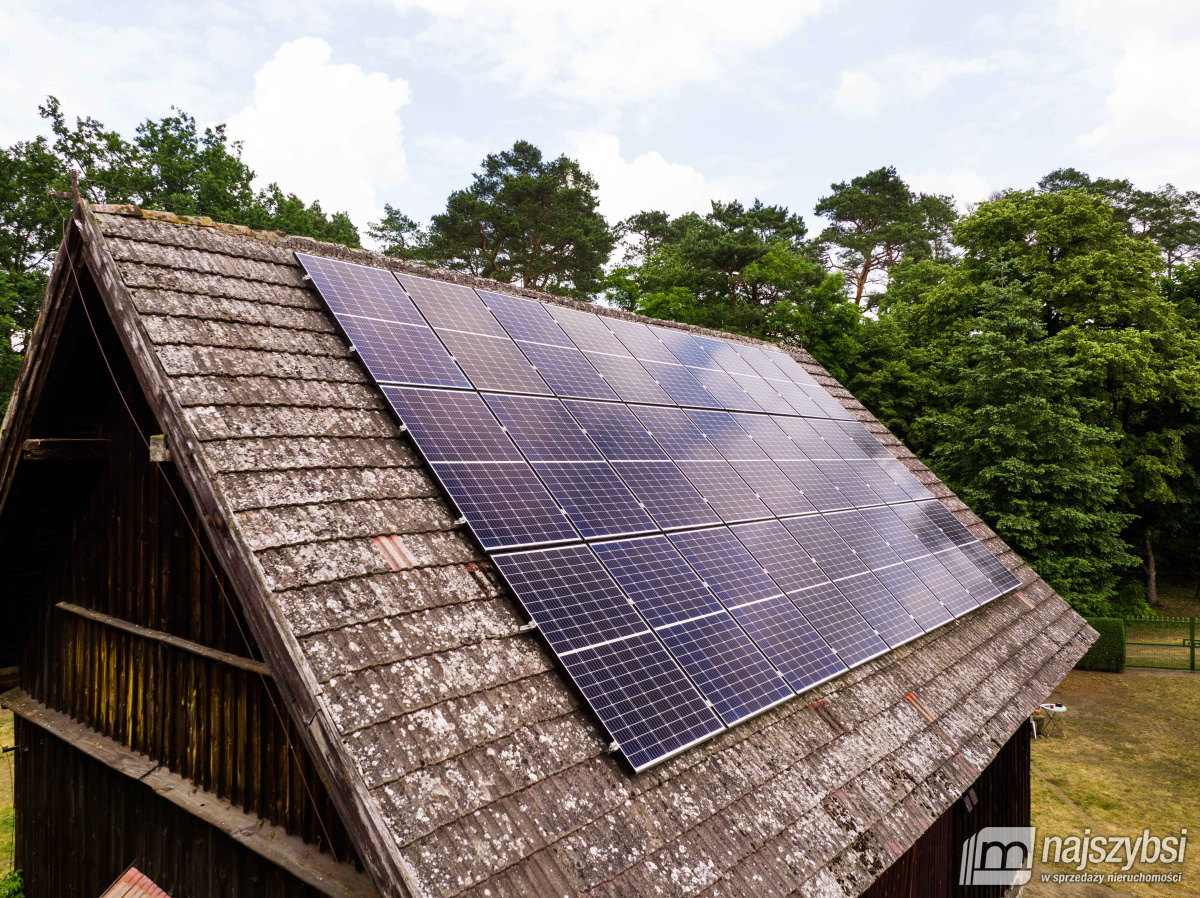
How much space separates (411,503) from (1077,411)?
92.7 feet

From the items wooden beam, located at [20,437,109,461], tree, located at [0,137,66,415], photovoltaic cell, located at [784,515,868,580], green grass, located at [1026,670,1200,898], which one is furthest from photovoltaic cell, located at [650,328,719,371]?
tree, located at [0,137,66,415]

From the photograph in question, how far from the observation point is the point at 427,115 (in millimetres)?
34812

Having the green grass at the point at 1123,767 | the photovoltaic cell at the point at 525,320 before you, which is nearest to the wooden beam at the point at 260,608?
the photovoltaic cell at the point at 525,320

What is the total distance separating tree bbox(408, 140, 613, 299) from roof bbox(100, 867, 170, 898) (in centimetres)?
3404

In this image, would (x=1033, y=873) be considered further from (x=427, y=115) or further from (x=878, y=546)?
(x=427, y=115)

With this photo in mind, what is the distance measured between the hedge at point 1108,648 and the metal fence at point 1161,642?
1.31 meters

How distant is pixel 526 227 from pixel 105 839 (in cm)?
3492

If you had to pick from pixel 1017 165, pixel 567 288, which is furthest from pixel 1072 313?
pixel 567 288

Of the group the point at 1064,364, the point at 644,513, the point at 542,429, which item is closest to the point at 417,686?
the point at 644,513

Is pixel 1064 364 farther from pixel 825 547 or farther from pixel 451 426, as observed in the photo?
pixel 451 426

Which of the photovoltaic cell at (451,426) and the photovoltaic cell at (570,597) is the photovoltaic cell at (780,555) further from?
the photovoltaic cell at (451,426)

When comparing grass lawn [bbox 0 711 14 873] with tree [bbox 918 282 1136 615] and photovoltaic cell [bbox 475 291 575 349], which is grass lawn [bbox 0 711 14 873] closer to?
photovoltaic cell [bbox 475 291 575 349]

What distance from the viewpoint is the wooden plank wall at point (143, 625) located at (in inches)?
197

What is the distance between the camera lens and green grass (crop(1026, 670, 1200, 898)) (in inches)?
529
